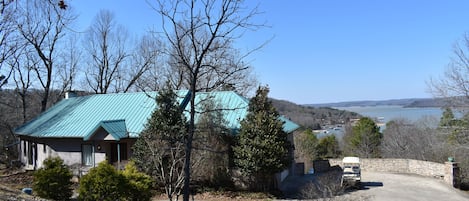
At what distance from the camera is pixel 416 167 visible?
85.4 feet

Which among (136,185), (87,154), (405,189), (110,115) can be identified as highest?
(110,115)

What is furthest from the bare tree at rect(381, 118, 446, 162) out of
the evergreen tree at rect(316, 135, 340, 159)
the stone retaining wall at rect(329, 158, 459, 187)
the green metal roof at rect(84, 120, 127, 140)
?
the green metal roof at rect(84, 120, 127, 140)

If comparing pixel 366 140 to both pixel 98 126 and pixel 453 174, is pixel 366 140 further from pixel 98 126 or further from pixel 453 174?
pixel 98 126

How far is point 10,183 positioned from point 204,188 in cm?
1076

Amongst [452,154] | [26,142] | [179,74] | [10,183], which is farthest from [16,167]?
[452,154]

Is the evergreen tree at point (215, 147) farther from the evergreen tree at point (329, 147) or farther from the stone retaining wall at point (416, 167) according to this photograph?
the evergreen tree at point (329, 147)

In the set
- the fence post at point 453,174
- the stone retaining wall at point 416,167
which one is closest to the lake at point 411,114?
the fence post at point 453,174

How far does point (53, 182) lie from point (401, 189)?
17.7 metres

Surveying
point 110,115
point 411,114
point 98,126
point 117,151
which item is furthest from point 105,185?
point 411,114

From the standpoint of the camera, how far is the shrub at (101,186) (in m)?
13.8

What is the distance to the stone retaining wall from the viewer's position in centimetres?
2253

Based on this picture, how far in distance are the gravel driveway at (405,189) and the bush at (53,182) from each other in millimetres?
12381

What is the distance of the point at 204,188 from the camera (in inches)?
766

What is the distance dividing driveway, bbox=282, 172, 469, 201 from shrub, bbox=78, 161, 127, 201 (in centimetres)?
A: 1007
